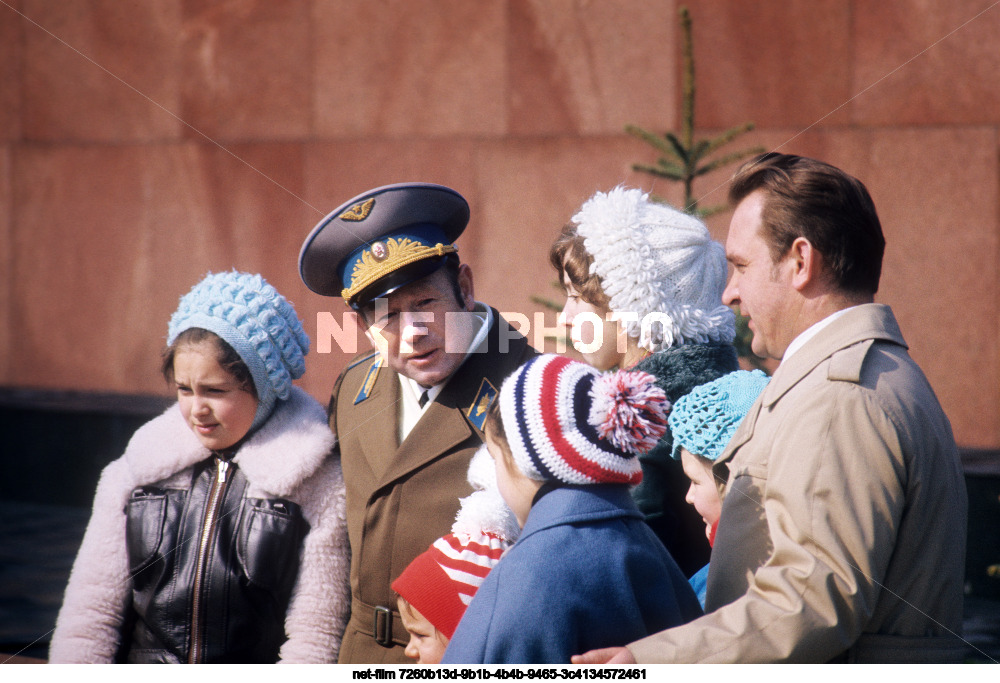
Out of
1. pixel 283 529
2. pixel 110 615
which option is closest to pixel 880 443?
pixel 283 529

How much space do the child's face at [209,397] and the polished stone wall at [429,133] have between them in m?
4.69

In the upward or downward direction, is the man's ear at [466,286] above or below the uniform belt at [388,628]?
above

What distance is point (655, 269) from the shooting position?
9.19 ft

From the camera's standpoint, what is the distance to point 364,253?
102 inches

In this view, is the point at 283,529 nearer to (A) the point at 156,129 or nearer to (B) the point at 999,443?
(B) the point at 999,443

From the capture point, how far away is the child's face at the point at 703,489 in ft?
7.72

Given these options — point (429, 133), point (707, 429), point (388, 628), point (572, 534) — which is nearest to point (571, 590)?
point (572, 534)

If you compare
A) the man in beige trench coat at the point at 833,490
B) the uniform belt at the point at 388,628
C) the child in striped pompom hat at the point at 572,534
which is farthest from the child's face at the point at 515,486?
the uniform belt at the point at 388,628

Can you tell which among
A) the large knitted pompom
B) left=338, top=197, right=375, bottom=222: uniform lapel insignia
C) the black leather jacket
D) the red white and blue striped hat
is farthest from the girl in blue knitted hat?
the large knitted pompom

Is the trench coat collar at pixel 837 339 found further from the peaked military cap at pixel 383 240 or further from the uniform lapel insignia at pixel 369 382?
the uniform lapel insignia at pixel 369 382

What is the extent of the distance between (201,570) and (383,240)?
98 centimetres

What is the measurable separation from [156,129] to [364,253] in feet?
21.2

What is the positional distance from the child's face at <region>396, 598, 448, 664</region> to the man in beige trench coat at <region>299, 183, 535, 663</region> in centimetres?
19

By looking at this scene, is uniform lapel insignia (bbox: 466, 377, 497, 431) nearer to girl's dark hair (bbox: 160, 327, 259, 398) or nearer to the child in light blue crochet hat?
the child in light blue crochet hat
